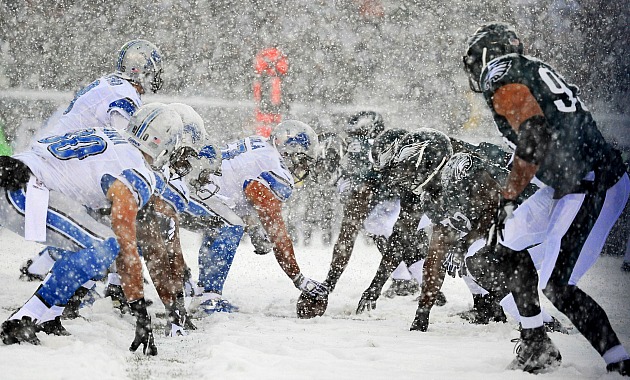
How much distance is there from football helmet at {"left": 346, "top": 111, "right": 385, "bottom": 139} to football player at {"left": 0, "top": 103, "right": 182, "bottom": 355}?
2097mm

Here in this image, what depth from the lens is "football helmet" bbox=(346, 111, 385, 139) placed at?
5500 mm

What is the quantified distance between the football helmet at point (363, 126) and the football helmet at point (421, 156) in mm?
845

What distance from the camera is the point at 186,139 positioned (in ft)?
15.3

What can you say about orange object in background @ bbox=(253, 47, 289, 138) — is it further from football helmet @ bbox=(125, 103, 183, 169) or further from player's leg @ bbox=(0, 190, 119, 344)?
player's leg @ bbox=(0, 190, 119, 344)

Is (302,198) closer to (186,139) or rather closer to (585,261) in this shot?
(186,139)

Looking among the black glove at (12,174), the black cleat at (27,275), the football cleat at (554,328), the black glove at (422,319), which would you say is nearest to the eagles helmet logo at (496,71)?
the black glove at (422,319)

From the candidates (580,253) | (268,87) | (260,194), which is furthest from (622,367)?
(268,87)

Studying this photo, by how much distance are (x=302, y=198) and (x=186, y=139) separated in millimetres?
3846

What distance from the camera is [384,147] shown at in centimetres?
506

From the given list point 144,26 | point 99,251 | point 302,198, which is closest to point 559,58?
point 302,198

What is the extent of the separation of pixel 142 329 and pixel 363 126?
8.17ft

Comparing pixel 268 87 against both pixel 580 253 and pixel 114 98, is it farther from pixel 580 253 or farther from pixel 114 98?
pixel 580 253

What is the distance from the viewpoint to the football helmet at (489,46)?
3.65 m

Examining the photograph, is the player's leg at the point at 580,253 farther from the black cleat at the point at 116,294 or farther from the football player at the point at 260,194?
the black cleat at the point at 116,294
